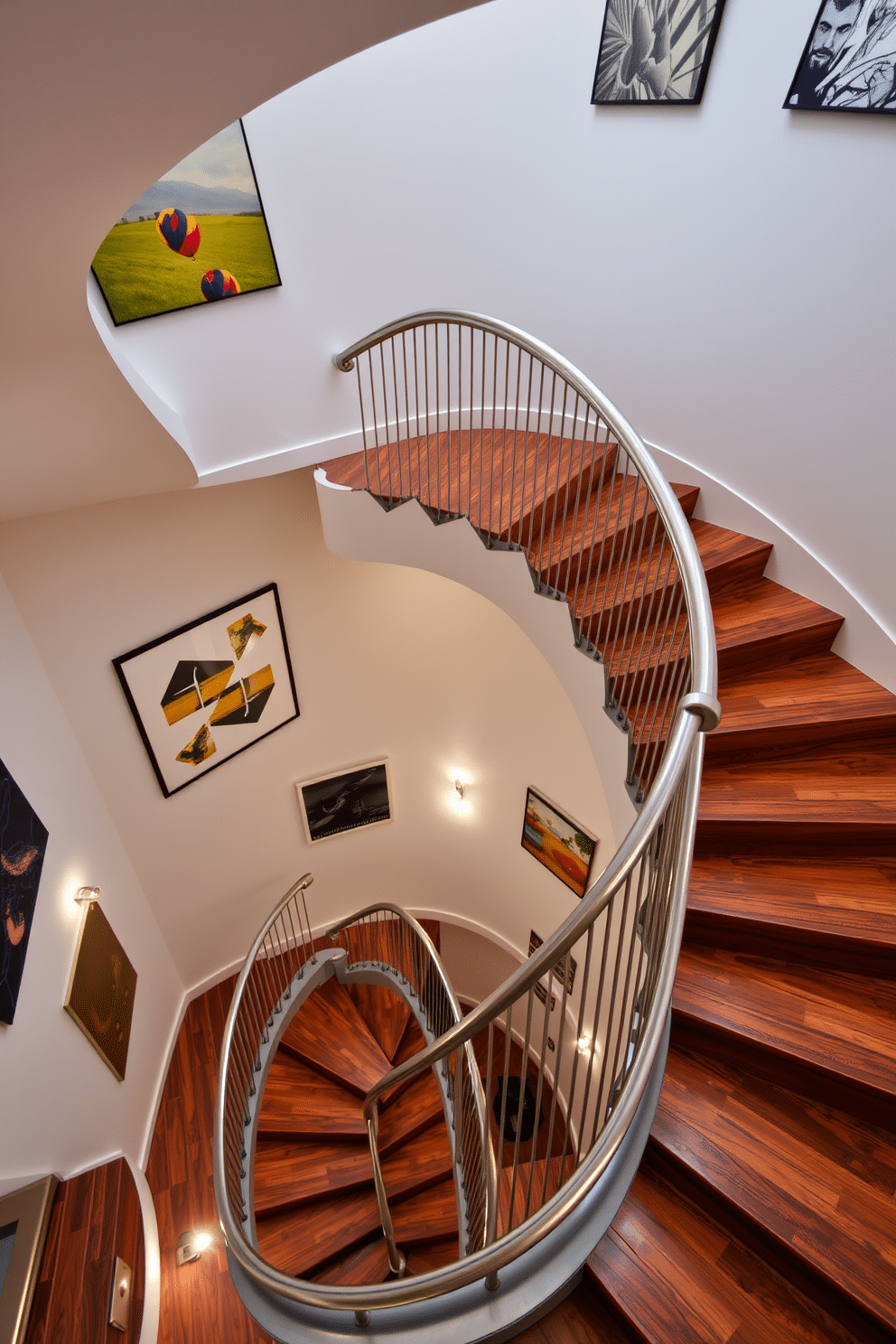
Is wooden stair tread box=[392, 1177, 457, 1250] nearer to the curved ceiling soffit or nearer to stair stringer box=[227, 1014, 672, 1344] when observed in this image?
stair stringer box=[227, 1014, 672, 1344]

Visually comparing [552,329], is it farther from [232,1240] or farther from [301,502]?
[232,1240]

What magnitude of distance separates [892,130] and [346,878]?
6.41m

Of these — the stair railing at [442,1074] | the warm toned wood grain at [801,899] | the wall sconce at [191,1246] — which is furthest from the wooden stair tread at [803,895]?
the wall sconce at [191,1246]

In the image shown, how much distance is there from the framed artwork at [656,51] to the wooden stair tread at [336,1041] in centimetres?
603

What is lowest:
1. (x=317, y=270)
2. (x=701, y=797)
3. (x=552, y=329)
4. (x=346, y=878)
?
(x=346, y=878)

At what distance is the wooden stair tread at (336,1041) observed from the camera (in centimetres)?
512

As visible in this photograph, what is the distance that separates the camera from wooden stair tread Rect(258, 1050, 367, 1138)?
4.64m

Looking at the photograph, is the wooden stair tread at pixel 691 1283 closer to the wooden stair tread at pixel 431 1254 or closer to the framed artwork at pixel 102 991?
the wooden stair tread at pixel 431 1254

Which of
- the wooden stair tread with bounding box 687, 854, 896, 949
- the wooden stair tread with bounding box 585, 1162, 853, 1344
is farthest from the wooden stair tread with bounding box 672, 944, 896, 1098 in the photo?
the wooden stair tread with bounding box 585, 1162, 853, 1344

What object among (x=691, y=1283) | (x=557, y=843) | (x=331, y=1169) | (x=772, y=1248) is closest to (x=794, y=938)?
(x=772, y=1248)

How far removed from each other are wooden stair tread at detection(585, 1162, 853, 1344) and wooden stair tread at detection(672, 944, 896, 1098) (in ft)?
1.69

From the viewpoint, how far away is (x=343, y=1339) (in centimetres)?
193

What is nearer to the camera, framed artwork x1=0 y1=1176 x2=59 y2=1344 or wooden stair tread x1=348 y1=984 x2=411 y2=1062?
framed artwork x1=0 y1=1176 x2=59 y2=1344

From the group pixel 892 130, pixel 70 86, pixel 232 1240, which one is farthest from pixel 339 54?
pixel 232 1240
